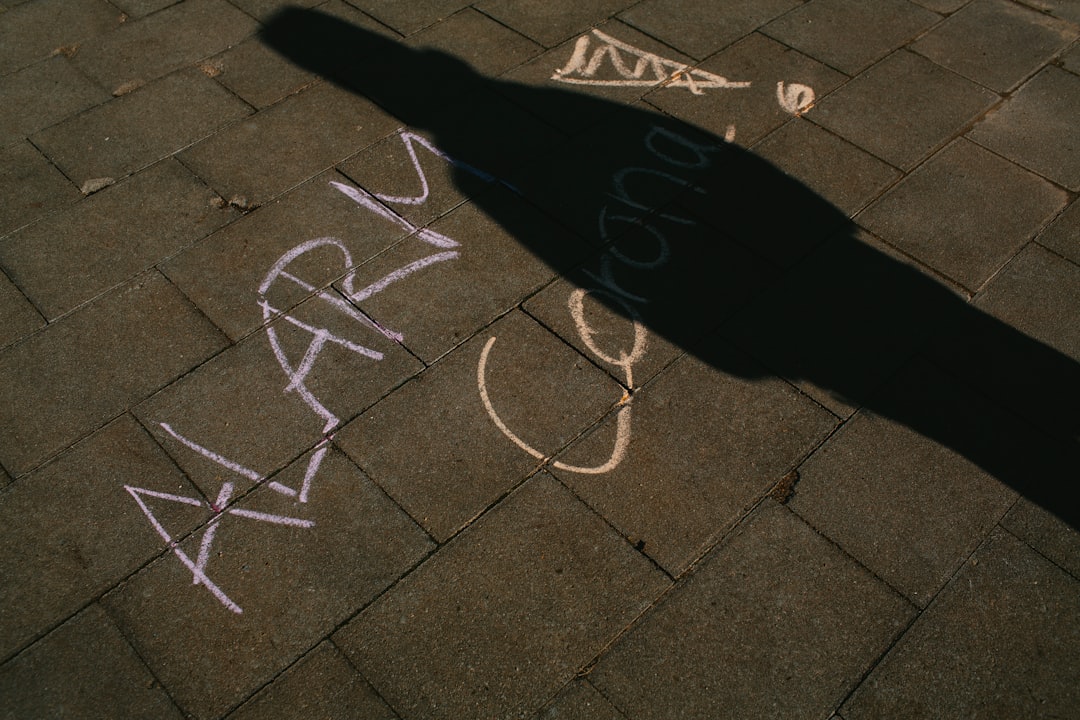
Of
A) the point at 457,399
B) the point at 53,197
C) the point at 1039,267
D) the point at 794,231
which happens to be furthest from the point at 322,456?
the point at 1039,267

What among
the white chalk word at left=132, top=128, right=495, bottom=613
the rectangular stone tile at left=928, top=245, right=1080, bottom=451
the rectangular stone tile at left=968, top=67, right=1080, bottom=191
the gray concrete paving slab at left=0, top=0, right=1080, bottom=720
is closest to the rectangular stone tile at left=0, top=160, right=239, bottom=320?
the gray concrete paving slab at left=0, top=0, right=1080, bottom=720

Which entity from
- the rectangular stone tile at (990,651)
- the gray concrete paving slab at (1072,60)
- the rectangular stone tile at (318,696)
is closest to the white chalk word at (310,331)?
the rectangular stone tile at (318,696)

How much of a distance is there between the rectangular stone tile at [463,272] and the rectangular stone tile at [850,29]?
108 inches

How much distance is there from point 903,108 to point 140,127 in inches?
196

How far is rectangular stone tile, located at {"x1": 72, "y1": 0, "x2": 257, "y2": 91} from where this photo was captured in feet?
19.5

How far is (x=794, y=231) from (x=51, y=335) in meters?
4.04

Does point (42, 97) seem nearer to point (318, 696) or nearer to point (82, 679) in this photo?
point (82, 679)

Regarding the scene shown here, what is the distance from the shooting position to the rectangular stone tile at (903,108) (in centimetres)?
565

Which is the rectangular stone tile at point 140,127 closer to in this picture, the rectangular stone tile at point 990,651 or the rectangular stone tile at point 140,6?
the rectangular stone tile at point 140,6

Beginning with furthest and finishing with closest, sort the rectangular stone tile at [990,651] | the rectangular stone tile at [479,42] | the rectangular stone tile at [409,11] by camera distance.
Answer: the rectangular stone tile at [409,11] → the rectangular stone tile at [479,42] → the rectangular stone tile at [990,651]

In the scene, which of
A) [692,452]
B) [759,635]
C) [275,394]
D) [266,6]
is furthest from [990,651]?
[266,6]

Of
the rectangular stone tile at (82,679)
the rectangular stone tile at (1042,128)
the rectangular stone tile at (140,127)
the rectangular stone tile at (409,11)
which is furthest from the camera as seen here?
the rectangular stone tile at (409,11)

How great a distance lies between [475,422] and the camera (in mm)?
4176

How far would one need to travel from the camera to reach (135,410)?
165 inches
